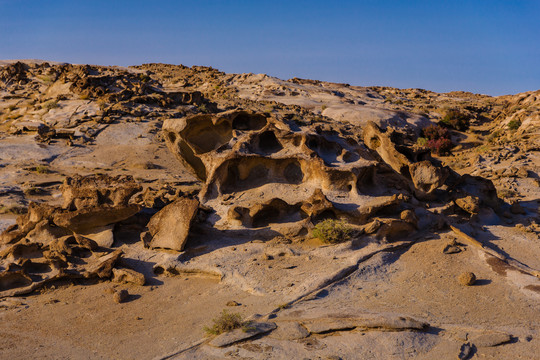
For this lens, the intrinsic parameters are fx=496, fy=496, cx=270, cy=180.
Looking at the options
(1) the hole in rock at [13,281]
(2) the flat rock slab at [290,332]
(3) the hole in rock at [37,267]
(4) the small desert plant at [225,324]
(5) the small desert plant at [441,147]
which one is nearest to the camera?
(2) the flat rock slab at [290,332]

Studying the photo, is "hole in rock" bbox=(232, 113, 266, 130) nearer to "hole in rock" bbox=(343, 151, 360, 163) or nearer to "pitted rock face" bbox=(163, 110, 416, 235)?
"pitted rock face" bbox=(163, 110, 416, 235)

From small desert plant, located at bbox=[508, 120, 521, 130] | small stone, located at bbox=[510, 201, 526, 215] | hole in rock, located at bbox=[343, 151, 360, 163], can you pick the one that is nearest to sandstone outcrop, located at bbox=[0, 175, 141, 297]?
hole in rock, located at bbox=[343, 151, 360, 163]

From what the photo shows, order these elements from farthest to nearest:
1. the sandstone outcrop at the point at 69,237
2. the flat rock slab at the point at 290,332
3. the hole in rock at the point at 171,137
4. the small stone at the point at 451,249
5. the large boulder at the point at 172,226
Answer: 1. the hole in rock at the point at 171,137
2. the large boulder at the point at 172,226
3. the small stone at the point at 451,249
4. the sandstone outcrop at the point at 69,237
5. the flat rock slab at the point at 290,332

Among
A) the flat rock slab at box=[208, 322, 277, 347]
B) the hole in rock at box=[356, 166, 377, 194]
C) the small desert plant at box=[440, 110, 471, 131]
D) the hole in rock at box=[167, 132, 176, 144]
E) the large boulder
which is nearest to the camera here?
the flat rock slab at box=[208, 322, 277, 347]

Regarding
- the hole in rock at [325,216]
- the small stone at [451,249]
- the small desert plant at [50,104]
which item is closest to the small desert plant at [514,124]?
the small stone at [451,249]

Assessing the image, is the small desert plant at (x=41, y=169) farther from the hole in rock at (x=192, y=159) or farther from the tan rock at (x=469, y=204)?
the tan rock at (x=469, y=204)

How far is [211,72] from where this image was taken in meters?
47.2

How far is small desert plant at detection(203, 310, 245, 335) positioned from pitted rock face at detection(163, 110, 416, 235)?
3.18 m

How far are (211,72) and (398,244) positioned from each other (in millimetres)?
41051

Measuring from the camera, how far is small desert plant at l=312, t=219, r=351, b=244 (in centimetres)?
840

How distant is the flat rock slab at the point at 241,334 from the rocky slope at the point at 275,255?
2 cm

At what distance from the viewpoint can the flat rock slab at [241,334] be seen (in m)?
5.45

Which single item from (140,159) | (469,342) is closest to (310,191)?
(469,342)

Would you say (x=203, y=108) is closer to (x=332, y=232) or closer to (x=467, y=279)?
(x=332, y=232)
